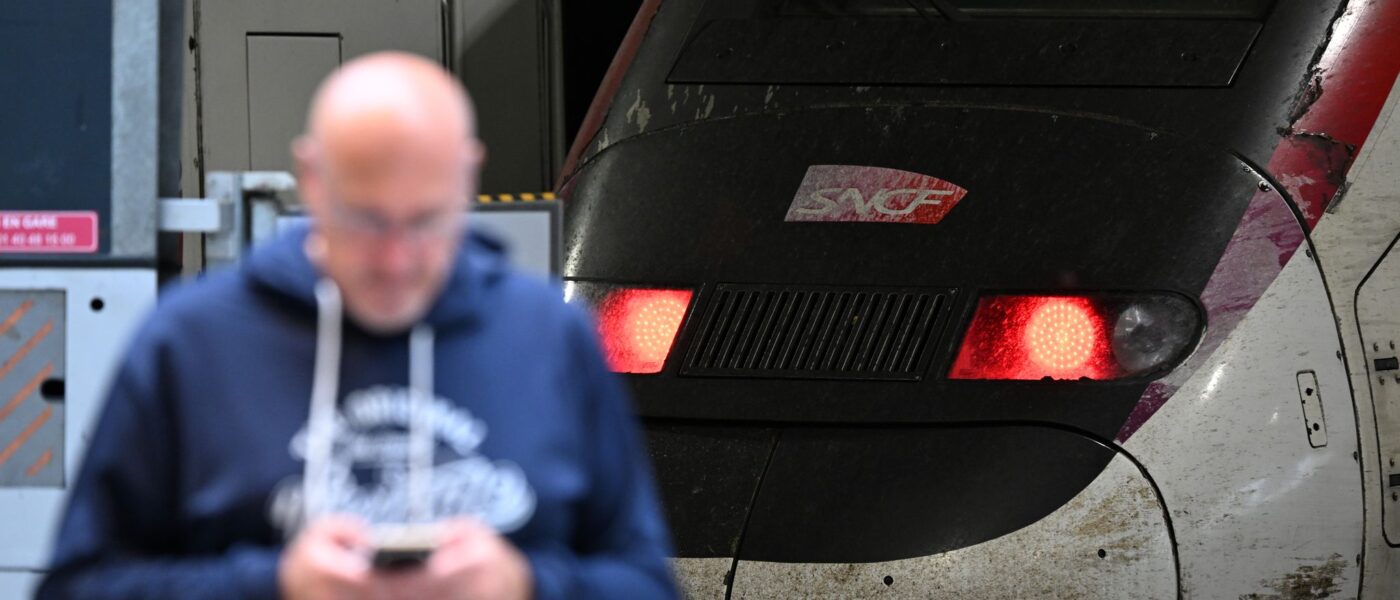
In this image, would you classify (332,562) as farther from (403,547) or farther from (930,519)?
(930,519)

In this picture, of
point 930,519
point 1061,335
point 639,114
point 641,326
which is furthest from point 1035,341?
point 639,114

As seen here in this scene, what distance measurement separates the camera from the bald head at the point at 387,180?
4.85 feet

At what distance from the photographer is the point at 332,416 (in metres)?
1.55

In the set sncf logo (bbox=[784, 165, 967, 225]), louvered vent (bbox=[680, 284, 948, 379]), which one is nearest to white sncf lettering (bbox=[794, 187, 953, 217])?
sncf logo (bbox=[784, 165, 967, 225])

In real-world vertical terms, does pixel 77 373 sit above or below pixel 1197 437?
above

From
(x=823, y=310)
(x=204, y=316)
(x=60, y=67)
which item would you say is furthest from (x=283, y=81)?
(x=204, y=316)

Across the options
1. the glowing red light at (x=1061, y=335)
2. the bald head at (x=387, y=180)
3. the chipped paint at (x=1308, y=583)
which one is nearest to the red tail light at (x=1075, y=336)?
the glowing red light at (x=1061, y=335)

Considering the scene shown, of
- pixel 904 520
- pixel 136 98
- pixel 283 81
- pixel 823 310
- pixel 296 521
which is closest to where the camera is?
pixel 296 521

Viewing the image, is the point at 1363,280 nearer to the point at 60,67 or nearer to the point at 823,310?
the point at 823,310

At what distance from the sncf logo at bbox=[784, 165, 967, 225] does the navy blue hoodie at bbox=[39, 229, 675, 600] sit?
2.62m

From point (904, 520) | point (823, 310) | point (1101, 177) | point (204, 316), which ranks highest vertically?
point (204, 316)

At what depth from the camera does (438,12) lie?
7328 millimetres

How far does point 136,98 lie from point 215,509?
1.18m

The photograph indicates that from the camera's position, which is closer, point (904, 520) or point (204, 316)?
point (204, 316)
